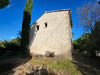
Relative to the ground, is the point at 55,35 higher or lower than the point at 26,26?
lower

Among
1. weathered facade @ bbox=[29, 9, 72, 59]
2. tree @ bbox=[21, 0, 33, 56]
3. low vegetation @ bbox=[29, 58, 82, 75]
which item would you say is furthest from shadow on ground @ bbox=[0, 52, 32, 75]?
weathered facade @ bbox=[29, 9, 72, 59]

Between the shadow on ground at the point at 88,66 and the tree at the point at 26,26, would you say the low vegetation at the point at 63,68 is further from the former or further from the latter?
the tree at the point at 26,26

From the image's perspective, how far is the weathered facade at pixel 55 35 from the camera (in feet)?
16.2

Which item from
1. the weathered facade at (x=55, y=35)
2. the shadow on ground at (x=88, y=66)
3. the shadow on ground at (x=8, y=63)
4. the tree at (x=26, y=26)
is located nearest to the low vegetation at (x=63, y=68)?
the shadow on ground at (x=88, y=66)

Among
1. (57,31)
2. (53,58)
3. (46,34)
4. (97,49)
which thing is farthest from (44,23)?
(97,49)

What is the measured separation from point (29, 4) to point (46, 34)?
593 centimetres

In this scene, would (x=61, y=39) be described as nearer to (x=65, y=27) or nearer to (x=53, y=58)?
(x=65, y=27)

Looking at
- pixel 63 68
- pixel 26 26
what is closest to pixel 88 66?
pixel 63 68

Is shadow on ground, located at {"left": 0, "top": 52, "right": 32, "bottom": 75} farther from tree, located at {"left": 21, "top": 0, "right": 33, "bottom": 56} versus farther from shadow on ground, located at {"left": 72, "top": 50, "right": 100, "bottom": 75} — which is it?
shadow on ground, located at {"left": 72, "top": 50, "right": 100, "bottom": 75}

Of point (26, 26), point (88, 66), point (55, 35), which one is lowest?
point (88, 66)

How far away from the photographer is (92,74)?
3.00 meters

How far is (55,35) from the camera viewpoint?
5492 mm

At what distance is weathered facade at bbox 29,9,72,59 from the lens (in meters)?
4.93

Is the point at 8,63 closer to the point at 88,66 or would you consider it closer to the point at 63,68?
the point at 63,68
